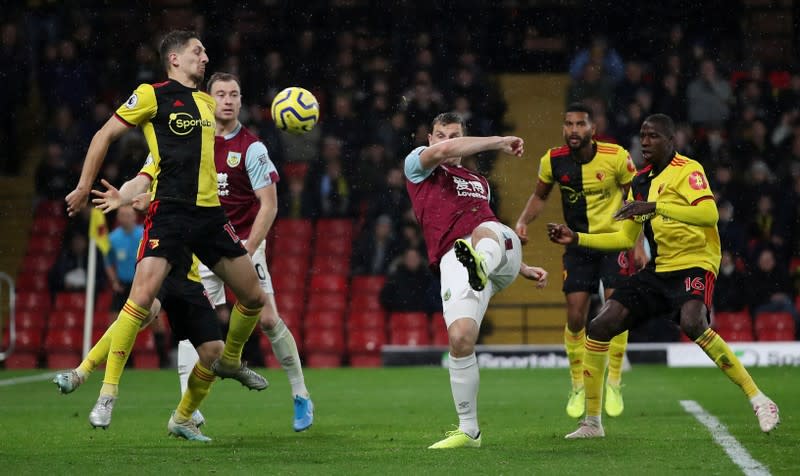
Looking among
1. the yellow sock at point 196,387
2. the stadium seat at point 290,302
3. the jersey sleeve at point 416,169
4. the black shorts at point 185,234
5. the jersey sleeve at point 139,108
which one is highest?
the jersey sleeve at point 139,108

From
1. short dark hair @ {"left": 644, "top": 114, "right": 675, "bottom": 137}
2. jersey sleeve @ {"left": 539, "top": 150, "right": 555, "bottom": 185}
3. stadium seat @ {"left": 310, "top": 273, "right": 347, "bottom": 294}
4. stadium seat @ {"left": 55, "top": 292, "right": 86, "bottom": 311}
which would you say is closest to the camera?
short dark hair @ {"left": 644, "top": 114, "right": 675, "bottom": 137}

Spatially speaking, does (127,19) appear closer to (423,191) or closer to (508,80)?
(508,80)

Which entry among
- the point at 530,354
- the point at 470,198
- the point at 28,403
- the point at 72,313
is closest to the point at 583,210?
the point at 470,198

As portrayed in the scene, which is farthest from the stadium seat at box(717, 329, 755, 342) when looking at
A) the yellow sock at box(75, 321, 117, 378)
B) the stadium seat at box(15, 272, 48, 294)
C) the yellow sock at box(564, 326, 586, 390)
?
the yellow sock at box(75, 321, 117, 378)

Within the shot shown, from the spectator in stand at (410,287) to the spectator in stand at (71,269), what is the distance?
4.43m

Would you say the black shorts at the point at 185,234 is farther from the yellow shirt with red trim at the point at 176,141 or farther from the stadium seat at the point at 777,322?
the stadium seat at the point at 777,322

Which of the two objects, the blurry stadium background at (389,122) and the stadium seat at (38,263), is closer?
the blurry stadium background at (389,122)

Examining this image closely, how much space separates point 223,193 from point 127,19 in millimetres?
14072

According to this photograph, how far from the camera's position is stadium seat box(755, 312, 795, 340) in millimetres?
17078

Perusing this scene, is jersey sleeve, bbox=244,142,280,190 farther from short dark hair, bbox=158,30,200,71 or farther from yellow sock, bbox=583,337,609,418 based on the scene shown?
yellow sock, bbox=583,337,609,418

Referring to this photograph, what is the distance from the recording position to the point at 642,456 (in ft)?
23.3

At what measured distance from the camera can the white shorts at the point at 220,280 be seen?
9.44 m

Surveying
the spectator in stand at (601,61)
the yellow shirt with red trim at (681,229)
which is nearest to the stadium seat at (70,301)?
the spectator in stand at (601,61)

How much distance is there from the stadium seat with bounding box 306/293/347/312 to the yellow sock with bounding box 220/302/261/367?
33.9 feet
